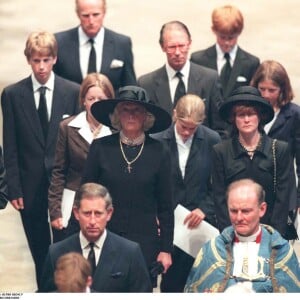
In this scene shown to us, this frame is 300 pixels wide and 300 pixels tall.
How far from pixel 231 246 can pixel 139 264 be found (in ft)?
1.70

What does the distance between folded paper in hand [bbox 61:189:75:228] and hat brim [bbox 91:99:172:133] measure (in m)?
0.60

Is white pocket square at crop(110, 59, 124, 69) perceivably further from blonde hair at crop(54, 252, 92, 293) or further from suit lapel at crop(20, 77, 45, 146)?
blonde hair at crop(54, 252, 92, 293)

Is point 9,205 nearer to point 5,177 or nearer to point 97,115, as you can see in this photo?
point 5,177

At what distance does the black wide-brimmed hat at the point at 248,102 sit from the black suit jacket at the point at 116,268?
1052mm

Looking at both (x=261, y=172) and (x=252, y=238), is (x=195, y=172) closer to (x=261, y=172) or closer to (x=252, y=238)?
(x=261, y=172)

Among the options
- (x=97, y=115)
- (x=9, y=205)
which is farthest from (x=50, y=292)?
(x=9, y=205)

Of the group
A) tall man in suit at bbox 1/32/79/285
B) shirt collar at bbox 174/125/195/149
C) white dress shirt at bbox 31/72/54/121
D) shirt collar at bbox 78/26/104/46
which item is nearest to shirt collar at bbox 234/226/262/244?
shirt collar at bbox 174/125/195/149

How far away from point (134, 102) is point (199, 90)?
945mm

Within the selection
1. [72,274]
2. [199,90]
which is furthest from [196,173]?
[72,274]

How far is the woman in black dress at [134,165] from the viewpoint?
1127 cm

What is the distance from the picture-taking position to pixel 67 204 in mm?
11836

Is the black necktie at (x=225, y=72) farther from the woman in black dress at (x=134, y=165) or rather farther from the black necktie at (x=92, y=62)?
the woman in black dress at (x=134, y=165)

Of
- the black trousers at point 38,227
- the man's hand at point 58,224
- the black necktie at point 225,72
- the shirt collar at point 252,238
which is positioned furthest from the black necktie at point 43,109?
the shirt collar at point 252,238

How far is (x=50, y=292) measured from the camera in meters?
10.3
